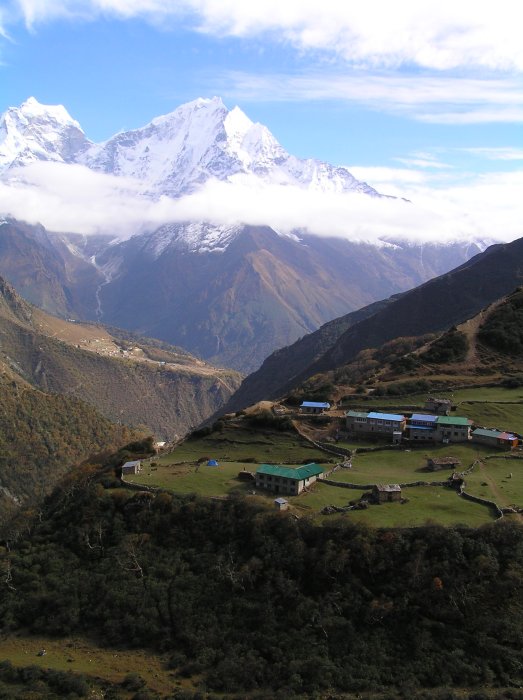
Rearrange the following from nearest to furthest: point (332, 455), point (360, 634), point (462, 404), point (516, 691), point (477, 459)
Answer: point (516, 691) → point (360, 634) → point (477, 459) → point (332, 455) → point (462, 404)

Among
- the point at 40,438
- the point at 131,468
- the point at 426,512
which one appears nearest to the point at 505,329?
the point at 426,512

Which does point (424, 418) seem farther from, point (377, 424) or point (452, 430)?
point (377, 424)

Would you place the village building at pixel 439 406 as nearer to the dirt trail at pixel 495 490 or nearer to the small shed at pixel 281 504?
the dirt trail at pixel 495 490

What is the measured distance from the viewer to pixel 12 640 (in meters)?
50.4

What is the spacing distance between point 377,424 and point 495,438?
1297cm

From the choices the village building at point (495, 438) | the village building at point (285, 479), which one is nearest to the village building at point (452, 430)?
the village building at point (495, 438)

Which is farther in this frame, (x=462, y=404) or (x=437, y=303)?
(x=437, y=303)

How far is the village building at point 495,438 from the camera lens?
69312mm

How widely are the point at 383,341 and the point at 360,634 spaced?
137 metres

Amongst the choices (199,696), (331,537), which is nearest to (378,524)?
(331,537)

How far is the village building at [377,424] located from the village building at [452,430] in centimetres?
425

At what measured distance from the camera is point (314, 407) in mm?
86000

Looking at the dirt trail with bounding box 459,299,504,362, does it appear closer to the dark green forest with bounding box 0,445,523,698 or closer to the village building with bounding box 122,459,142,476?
the village building with bounding box 122,459,142,476

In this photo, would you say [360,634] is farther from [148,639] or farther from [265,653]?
[148,639]
